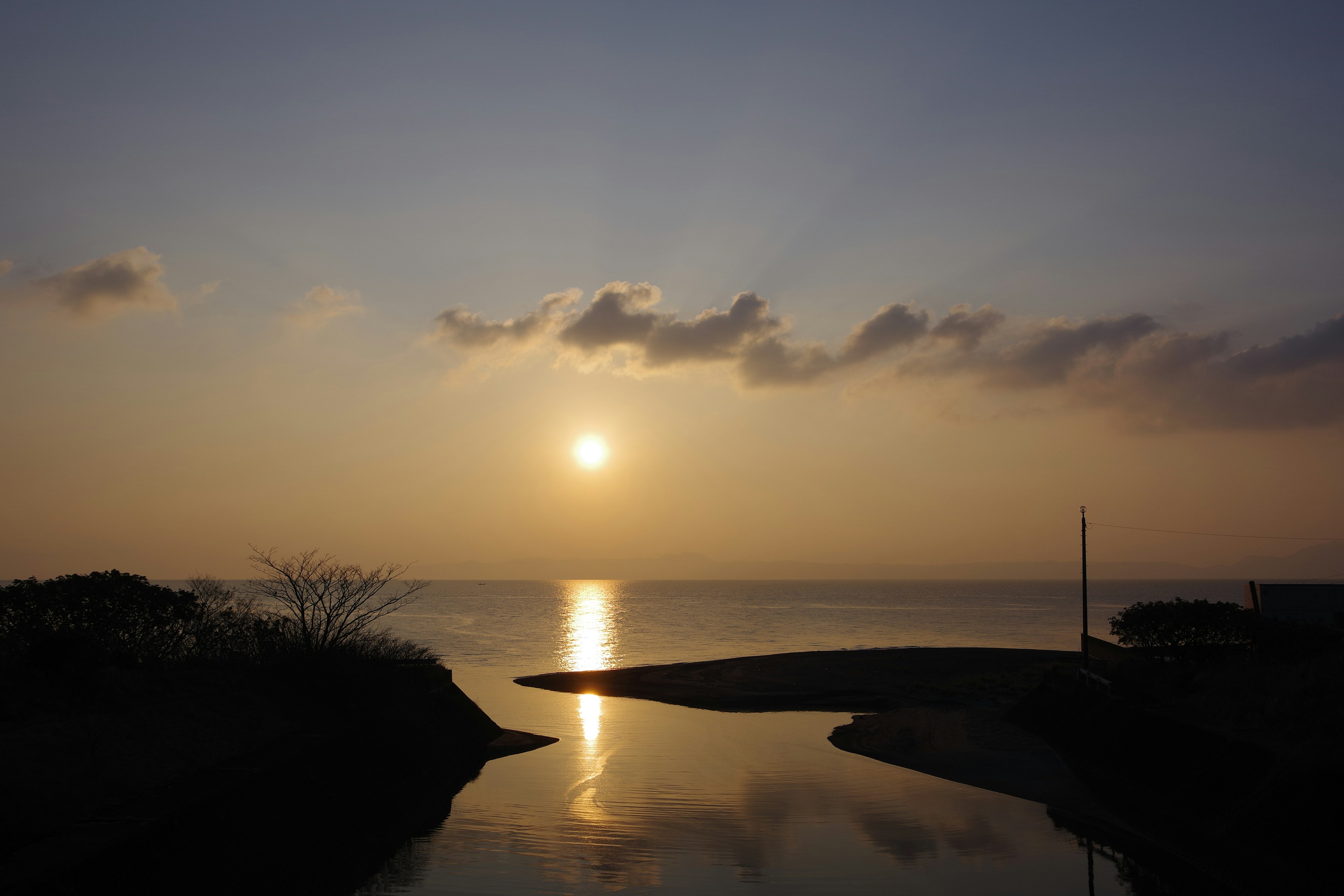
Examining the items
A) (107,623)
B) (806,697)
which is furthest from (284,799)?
(806,697)

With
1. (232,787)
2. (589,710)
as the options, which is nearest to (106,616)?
(232,787)

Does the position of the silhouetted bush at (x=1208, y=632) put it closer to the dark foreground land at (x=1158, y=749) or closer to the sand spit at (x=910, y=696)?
the dark foreground land at (x=1158, y=749)

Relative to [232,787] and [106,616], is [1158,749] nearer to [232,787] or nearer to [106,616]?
[232,787]

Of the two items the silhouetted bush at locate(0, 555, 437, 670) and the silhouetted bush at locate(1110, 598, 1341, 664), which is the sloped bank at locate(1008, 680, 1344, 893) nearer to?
the silhouetted bush at locate(1110, 598, 1341, 664)

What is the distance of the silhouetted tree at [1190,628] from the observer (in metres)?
38.9

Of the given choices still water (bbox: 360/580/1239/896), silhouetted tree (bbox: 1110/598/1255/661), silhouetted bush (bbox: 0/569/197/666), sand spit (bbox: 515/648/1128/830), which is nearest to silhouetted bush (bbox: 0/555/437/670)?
silhouetted bush (bbox: 0/569/197/666)

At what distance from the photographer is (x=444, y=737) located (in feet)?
119

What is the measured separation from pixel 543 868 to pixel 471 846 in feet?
11.5

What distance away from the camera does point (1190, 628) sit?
129ft

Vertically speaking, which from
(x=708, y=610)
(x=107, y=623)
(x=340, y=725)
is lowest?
(x=708, y=610)

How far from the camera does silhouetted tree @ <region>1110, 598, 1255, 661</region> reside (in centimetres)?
3888

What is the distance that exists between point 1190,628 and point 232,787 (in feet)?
127

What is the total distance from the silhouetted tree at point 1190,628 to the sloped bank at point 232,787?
103 feet

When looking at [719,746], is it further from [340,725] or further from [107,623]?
[107,623]
